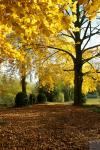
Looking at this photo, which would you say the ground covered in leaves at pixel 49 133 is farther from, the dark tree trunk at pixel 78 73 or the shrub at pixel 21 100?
the shrub at pixel 21 100

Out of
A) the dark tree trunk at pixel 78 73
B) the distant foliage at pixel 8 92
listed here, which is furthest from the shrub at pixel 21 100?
the distant foliage at pixel 8 92

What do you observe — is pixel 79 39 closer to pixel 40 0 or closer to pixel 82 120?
pixel 82 120

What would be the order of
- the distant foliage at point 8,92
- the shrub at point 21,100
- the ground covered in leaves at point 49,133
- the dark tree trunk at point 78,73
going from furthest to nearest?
1. the distant foliage at point 8,92
2. the shrub at point 21,100
3. the dark tree trunk at point 78,73
4. the ground covered in leaves at point 49,133

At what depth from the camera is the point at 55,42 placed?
83.2 ft

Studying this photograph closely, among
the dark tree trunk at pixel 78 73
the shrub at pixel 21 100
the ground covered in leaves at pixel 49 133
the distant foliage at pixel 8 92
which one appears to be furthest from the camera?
the distant foliage at pixel 8 92

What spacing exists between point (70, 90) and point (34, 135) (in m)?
35.9

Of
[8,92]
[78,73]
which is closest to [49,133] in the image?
[78,73]

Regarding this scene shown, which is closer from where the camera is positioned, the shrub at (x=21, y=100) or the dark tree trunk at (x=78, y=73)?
the dark tree trunk at (x=78, y=73)

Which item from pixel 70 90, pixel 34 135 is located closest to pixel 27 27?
pixel 34 135

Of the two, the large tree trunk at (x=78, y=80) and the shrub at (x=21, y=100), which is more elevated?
the large tree trunk at (x=78, y=80)

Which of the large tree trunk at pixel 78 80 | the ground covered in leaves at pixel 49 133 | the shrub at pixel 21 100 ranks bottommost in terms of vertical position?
the ground covered in leaves at pixel 49 133

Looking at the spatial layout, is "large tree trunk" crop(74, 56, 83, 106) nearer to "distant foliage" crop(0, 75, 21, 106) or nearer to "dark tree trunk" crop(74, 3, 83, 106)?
"dark tree trunk" crop(74, 3, 83, 106)

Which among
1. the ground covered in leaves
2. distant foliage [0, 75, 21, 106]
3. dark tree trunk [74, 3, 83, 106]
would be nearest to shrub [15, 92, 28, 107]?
dark tree trunk [74, 3, 83, 106]

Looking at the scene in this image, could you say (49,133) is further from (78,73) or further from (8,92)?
(8,92)
